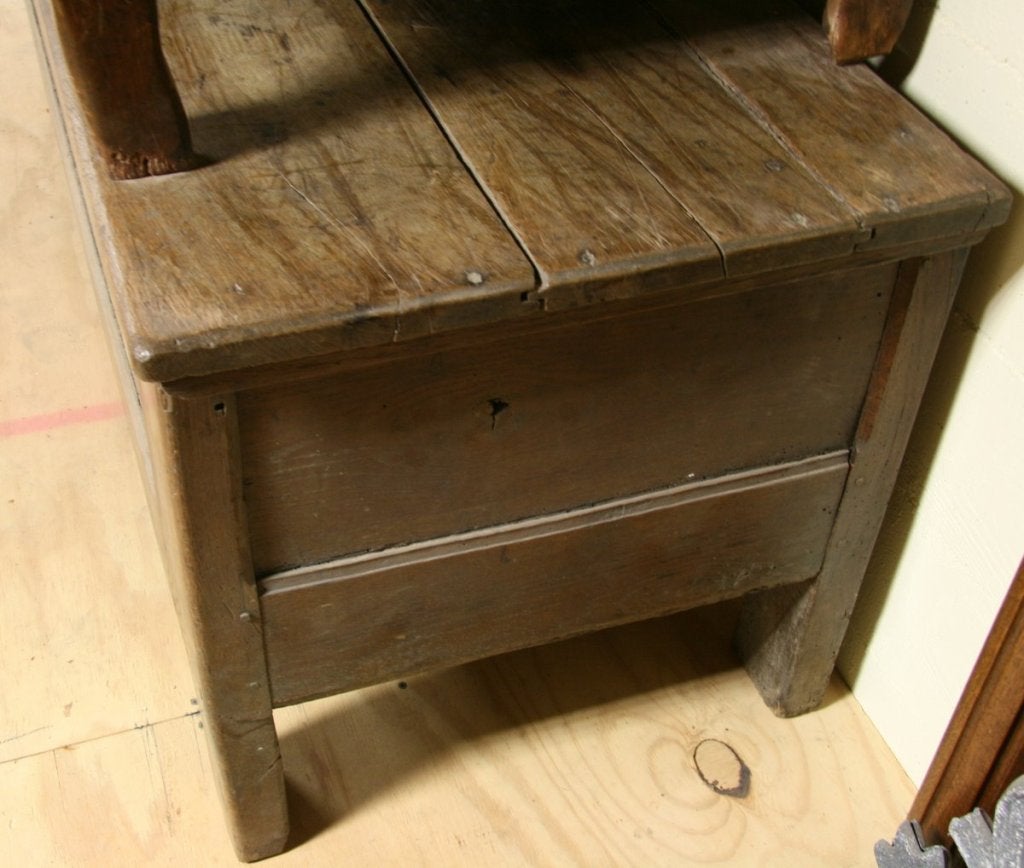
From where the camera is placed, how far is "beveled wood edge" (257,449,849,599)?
3.07ft

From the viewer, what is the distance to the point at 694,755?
48.3 inches

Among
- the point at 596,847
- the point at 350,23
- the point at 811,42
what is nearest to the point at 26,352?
the point at 350,23

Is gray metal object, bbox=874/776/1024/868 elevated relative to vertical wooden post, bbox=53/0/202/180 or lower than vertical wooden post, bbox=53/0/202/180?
lower

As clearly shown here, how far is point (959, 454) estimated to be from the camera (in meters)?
1.05

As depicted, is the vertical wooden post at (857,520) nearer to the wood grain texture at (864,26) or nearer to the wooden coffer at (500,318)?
the wooden coffer at (500,318)

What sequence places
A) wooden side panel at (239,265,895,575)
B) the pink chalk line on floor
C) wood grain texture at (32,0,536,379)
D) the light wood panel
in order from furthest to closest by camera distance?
the pink chalk line on floor → the light wood panel → wooden side panel at (239,265,895,575) → wood grain texture at (32,0,536,379)

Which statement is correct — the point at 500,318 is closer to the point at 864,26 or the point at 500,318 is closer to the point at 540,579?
the point at 540,579

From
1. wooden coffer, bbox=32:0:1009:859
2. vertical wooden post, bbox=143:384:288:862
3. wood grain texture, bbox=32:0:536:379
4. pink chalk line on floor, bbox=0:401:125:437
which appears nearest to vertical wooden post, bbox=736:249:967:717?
wooden coffer, bbox=32:0:1009:859

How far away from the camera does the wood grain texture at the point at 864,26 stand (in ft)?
3.12

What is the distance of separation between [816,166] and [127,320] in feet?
1.58

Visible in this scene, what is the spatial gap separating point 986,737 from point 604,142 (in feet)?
1.77

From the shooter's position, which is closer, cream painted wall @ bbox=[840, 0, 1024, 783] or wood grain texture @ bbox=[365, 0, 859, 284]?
wood grain texture @ bbox=[365, 0, 859, 284]

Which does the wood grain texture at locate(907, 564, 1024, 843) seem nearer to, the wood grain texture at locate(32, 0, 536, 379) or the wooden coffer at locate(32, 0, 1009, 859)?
the wooden coffer at locate(32, 0, 1009, 859)

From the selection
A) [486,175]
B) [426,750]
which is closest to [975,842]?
[426,750]
